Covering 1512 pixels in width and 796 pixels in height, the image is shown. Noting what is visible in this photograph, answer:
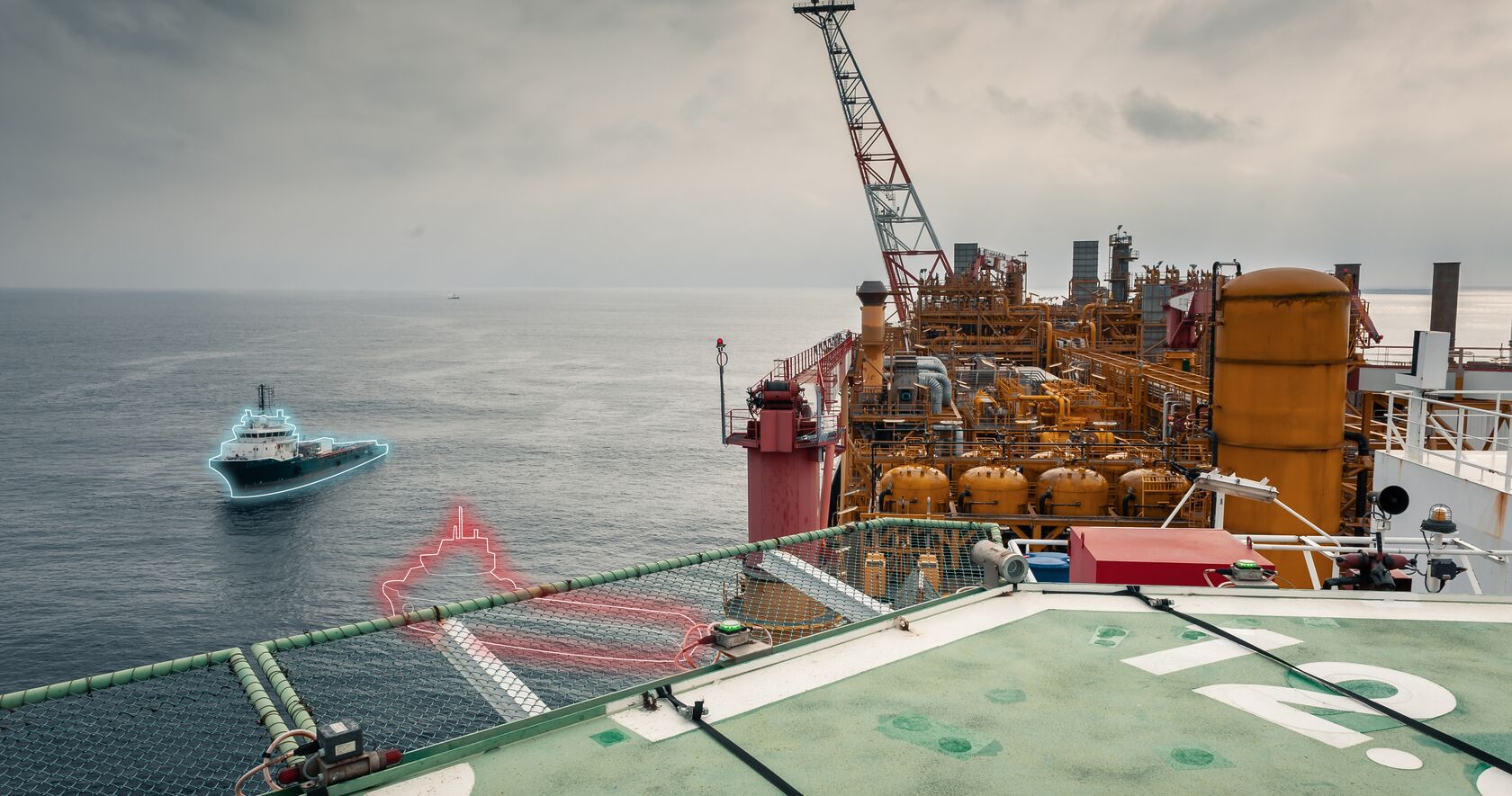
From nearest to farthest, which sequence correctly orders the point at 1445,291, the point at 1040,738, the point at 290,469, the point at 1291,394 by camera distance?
the point at 1040,738 < the point at 1291,394 < the point at 1445,291 < the point at 290,469

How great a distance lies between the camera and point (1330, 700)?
6441 millimetres

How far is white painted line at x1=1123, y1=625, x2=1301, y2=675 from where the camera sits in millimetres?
7043

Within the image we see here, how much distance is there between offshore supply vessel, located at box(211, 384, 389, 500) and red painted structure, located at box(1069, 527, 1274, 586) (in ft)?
196

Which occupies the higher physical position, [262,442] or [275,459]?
[262,442]

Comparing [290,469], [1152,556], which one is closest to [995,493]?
[1152,556]

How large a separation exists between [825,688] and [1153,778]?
225cm

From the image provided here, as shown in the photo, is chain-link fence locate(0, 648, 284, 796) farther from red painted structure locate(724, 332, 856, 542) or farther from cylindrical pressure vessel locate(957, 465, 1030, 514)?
cylindrical pressure vessel locate(957, 465, 1030, 514)

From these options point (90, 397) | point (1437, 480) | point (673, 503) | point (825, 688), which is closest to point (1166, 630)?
point (825, 688)

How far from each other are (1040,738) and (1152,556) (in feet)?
14.3

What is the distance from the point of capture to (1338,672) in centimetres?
693

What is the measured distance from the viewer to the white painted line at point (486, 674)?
6.12 metres

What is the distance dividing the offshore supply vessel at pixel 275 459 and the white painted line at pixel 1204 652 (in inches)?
2426

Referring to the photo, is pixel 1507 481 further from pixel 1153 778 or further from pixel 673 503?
pixel 673 503

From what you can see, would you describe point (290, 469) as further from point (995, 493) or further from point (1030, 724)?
point (1030, 724)
